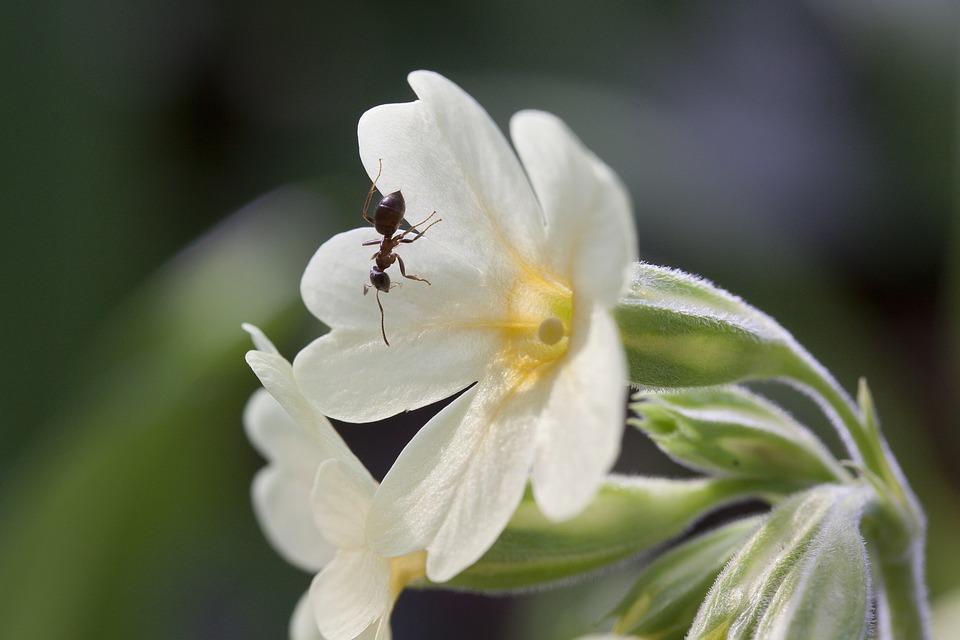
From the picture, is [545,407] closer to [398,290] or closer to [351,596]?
[398,290]

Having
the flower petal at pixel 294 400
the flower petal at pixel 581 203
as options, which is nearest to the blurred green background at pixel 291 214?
the flower petal at pixel 294 400

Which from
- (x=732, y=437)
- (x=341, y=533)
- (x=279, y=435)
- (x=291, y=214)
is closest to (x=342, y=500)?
(x=341, y=533)

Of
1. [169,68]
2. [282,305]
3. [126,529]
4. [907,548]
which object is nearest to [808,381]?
[907,548]

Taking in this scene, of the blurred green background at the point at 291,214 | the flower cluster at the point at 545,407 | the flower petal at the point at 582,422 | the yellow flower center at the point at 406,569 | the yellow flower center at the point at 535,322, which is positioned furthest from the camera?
the blurred green background at the point at 291,214

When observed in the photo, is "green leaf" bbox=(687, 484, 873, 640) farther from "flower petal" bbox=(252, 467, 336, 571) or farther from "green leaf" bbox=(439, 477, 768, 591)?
"flower petal" bbox=(252, 467, 336, 571)

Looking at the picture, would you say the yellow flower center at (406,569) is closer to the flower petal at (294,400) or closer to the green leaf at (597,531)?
the green leaf at (597,531)

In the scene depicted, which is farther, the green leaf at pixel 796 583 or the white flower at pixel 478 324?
the green leaf at pixel 796 583

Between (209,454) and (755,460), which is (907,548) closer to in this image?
(755,460)
